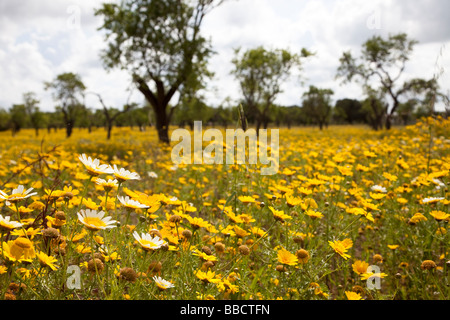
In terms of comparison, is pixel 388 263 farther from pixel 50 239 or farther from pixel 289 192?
pixel 50 239

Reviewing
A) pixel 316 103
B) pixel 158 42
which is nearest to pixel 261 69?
pixel 158 42

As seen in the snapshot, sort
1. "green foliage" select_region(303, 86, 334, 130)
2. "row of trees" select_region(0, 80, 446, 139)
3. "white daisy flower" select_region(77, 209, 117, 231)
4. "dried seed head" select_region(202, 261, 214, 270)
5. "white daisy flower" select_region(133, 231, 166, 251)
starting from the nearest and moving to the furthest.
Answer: "white daisy flower" select_region(77, 209, 117, 231) → "white daisy flower" select_region(133, 231, 166, 251) → "dried seed head" select_region(202, 261, 214, 270) → "row of trees" select_region(0, 80, 446, 139) → "green foliage" select_region(303, 86, 334, 130)

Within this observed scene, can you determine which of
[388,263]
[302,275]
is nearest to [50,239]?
[302,275]

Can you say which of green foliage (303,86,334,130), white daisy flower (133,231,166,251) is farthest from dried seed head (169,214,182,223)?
green foliage (303,86,334,130)

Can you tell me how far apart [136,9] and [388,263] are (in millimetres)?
14290

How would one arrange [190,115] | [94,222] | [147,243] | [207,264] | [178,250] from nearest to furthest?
[94,222], [147,243], [207,264], [178,250], [190,115]

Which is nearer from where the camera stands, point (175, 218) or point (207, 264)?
point (207, 264)

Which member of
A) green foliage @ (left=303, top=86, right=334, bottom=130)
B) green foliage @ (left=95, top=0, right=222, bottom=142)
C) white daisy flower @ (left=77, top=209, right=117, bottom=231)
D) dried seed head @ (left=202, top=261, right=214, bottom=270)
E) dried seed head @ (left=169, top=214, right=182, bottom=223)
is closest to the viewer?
white daisy flower @ (left=77, top=209, right=117, bottom=231)

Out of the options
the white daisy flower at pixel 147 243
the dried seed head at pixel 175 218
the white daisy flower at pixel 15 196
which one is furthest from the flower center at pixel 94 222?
the dried seed head at pixel 175 218

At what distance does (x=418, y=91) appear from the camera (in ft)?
78.0

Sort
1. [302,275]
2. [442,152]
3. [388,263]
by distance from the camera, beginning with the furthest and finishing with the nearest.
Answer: [442,152] < [388,263] < [302,275]

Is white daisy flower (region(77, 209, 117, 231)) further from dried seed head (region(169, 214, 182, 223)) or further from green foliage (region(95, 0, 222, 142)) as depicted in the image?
green foliage (region(95, 0, 222, 142))

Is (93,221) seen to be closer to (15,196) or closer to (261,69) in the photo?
(15,196)

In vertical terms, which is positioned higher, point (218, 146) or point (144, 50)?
point (144, 50)
